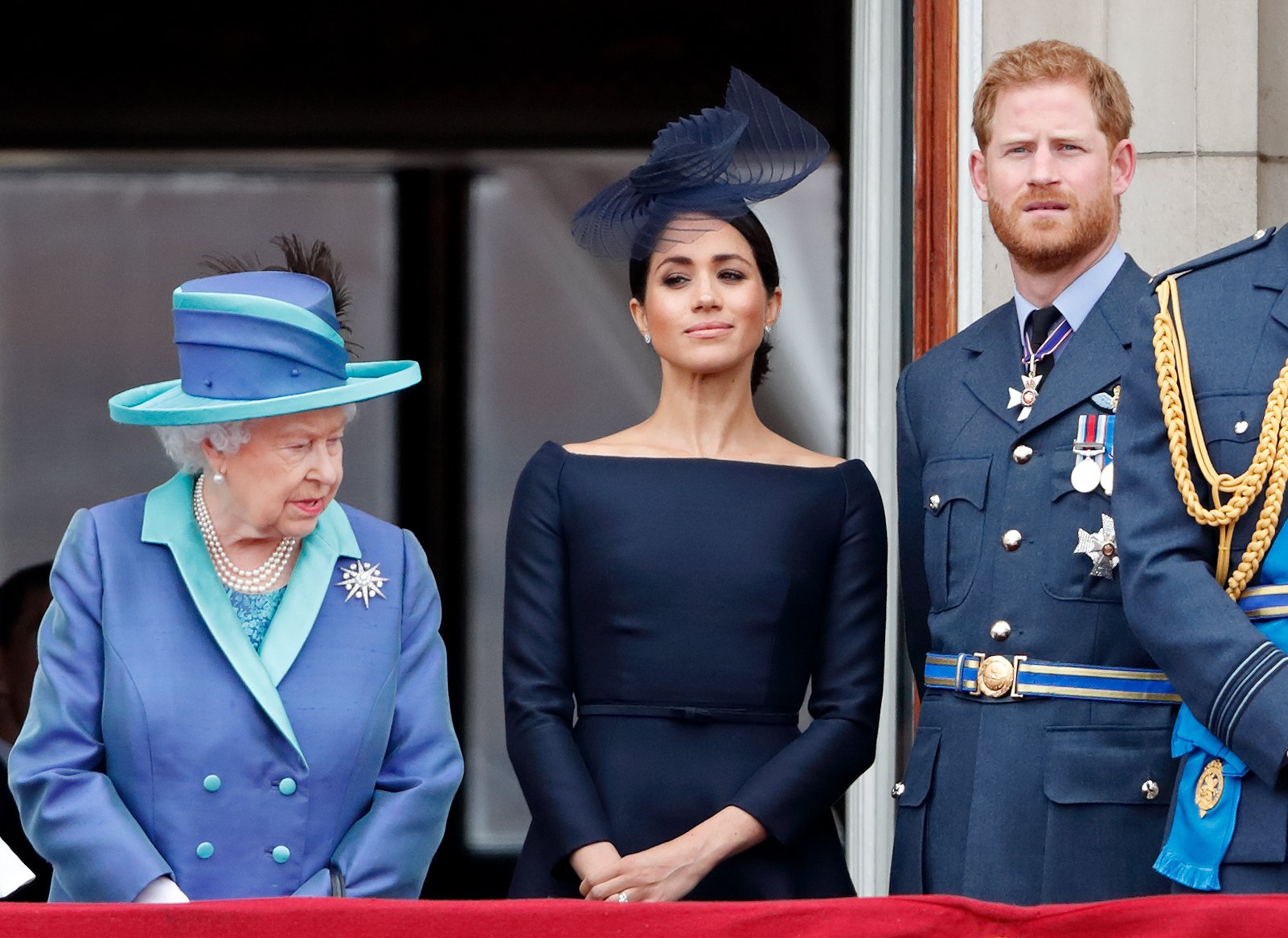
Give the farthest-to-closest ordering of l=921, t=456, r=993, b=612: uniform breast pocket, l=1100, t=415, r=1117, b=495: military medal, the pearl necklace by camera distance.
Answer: l=921, t=456, r=993, b=612: uniform breast pocket, l=1100, t=415, r=1117, b=495: military medal, the pearl necklace

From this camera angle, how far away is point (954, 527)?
299cm

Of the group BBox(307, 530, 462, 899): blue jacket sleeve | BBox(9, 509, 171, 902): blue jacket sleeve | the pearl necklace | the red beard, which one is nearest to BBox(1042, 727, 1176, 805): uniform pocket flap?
the red beard

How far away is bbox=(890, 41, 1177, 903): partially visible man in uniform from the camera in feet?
9.19

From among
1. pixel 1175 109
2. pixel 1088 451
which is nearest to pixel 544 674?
pixel 1088 451

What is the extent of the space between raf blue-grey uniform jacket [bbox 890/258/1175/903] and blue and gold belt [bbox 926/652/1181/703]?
0.4 inches

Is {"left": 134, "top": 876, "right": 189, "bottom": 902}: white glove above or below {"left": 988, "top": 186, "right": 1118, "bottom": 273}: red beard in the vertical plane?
below

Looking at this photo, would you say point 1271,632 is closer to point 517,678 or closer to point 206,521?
point 517,678

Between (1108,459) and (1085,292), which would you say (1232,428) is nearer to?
(1108,459)

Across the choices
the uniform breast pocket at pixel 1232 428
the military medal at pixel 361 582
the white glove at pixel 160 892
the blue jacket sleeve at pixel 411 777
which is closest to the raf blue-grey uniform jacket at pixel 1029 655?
the uniform breast pocket at pixel 1232 428

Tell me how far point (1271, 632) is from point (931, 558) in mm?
648

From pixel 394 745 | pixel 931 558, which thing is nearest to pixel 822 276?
pixel 931 558

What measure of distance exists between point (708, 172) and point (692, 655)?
760 millimetres

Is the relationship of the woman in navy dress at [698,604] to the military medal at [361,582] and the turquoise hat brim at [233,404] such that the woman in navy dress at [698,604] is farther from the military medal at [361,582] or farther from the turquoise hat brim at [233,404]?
the turquoise hat brim at [233,404]

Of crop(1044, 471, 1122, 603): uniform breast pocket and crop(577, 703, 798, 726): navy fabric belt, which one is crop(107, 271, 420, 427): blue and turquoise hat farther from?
crop(1044, 471, 1122, 603): uniform breast pocket
